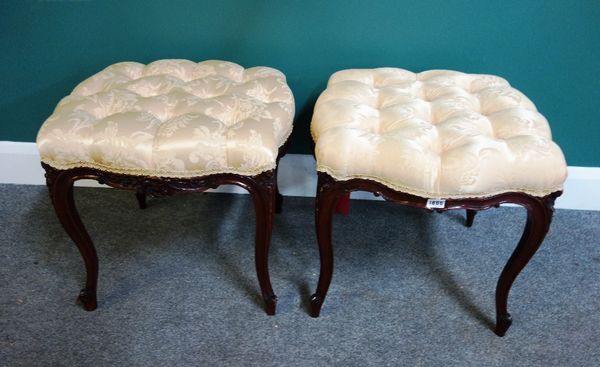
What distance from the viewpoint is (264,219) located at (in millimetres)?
881

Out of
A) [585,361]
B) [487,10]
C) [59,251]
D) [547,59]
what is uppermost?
[487,10]

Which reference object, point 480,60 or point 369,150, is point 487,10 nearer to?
point 480,60

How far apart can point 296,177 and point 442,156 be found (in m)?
0.67

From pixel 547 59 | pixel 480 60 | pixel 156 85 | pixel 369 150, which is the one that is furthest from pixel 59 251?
pixel 547 59

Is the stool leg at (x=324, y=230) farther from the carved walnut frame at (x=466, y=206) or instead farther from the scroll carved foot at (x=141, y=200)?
the scroll carved foot at (x=141, y=200)

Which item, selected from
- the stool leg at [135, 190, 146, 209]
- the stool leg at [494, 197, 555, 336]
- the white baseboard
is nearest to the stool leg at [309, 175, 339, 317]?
the stool leg at [494, 197, 555, 336]

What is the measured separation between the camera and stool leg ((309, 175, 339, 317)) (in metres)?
0.84

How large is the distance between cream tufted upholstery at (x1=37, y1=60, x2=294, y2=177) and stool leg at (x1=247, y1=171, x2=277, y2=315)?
0.03 meters

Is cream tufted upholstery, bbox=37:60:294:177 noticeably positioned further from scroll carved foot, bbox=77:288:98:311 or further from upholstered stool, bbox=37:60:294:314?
scroll carved foot, bbox=77:288:98:311

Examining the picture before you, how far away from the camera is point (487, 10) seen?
1135mm

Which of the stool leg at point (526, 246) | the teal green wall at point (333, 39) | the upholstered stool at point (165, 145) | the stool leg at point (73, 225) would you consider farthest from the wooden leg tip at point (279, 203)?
the stool leg at point (526, 246)

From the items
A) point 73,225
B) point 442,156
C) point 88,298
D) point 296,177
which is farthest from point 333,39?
point 88,298

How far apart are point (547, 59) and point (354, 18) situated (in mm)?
534

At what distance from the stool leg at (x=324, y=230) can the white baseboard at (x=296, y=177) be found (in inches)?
18.9
